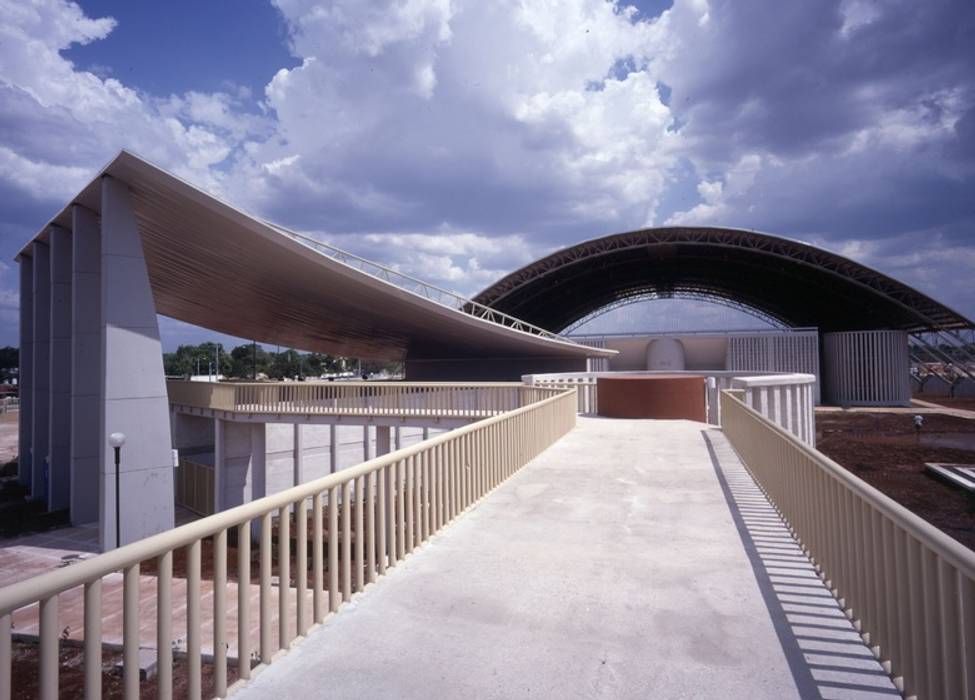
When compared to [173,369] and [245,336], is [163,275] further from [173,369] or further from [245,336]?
[173,369]

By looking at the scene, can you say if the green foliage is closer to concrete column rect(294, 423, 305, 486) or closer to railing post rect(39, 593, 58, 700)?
concrete column rect(294, 423, 305, 486)

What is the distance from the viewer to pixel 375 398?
18.3m

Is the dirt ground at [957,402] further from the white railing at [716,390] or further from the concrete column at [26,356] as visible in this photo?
the concrete column at [26,356]

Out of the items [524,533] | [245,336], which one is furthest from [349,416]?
[245,336]

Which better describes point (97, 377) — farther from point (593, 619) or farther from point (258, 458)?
point (593, 619)

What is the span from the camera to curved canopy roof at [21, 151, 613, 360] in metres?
15.5

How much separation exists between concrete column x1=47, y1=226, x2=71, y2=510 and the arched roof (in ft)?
91.9

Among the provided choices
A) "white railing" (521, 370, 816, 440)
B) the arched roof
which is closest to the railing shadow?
"white railing" (521, 370, 816, 440)

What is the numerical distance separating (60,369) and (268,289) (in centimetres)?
760

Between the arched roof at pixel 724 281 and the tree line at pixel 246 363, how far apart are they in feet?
175

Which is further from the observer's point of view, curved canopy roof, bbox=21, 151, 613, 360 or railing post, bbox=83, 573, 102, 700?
curved canopy roof, bbox=21, 151, 613, 360

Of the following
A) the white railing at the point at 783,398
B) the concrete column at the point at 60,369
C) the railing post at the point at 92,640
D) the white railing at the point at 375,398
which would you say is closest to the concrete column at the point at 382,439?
the white railing at the point at 375,398

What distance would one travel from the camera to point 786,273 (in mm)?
46719

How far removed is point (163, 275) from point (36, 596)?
2362cm
